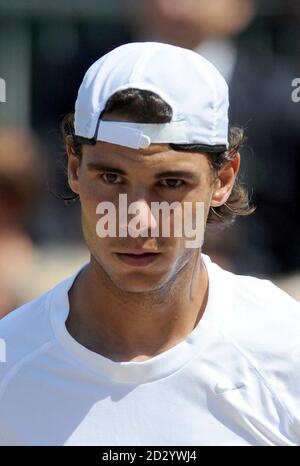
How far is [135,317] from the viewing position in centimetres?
201

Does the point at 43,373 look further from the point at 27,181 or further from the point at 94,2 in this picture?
the point at 94,2

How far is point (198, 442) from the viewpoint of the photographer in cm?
190

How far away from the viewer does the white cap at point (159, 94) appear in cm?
186

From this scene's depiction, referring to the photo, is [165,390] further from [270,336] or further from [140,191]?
[140,191]

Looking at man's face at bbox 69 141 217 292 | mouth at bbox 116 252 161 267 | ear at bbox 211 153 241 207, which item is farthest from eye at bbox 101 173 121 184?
ear at bbox 211 153 241 207

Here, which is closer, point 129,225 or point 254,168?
point 129,225

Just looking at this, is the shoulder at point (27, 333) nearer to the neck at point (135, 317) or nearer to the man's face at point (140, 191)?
the neck at point (135, 317)

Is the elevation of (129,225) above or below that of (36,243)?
above

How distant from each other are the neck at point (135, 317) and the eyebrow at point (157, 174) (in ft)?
0.62

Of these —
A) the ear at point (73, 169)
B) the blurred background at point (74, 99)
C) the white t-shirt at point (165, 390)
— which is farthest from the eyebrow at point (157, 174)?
the blurred background at point (74, 99)

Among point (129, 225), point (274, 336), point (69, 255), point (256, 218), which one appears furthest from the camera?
point (69, 255)

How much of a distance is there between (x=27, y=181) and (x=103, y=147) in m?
1.21

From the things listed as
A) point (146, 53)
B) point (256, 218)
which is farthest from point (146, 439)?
point (256, 218)

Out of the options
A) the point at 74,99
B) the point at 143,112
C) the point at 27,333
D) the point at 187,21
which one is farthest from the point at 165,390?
the point at 74,99
